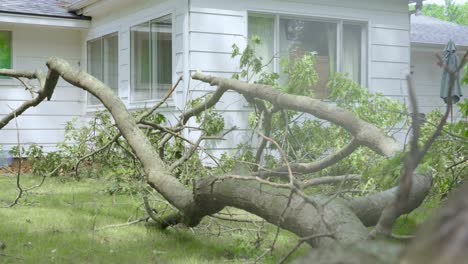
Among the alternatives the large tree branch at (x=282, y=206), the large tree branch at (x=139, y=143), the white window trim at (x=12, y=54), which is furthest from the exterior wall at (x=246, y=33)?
the large tree branch at (x=282, y=206)

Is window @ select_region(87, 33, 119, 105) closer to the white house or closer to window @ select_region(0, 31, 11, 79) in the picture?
the white house

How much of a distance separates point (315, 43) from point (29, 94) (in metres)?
6.40

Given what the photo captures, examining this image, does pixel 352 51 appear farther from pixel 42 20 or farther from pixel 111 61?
pixel 42 20

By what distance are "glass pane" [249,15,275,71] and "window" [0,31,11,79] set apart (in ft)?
19.2

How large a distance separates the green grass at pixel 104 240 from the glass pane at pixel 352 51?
6184mm

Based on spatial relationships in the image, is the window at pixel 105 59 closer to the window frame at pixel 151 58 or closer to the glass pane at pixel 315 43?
the window frame at pixel 151 58

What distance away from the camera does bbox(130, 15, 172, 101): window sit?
11859mm

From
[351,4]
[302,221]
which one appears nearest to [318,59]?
[351,4]

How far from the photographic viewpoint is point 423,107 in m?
18.1

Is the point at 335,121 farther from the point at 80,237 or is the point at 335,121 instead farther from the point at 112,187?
the point at 112,187

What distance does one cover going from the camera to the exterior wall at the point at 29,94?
1442cm

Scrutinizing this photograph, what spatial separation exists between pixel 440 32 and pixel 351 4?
392 inches

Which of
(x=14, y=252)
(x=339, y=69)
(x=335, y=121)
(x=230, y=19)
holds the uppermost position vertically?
(x=230, y=19)

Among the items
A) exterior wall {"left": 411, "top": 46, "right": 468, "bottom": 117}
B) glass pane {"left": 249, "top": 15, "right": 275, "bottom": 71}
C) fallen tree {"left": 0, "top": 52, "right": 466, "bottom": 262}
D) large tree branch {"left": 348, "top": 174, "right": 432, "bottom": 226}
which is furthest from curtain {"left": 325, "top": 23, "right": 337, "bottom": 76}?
exterior wall {"left": 411, "top": 46, "right": 468, "bottom": 117}
